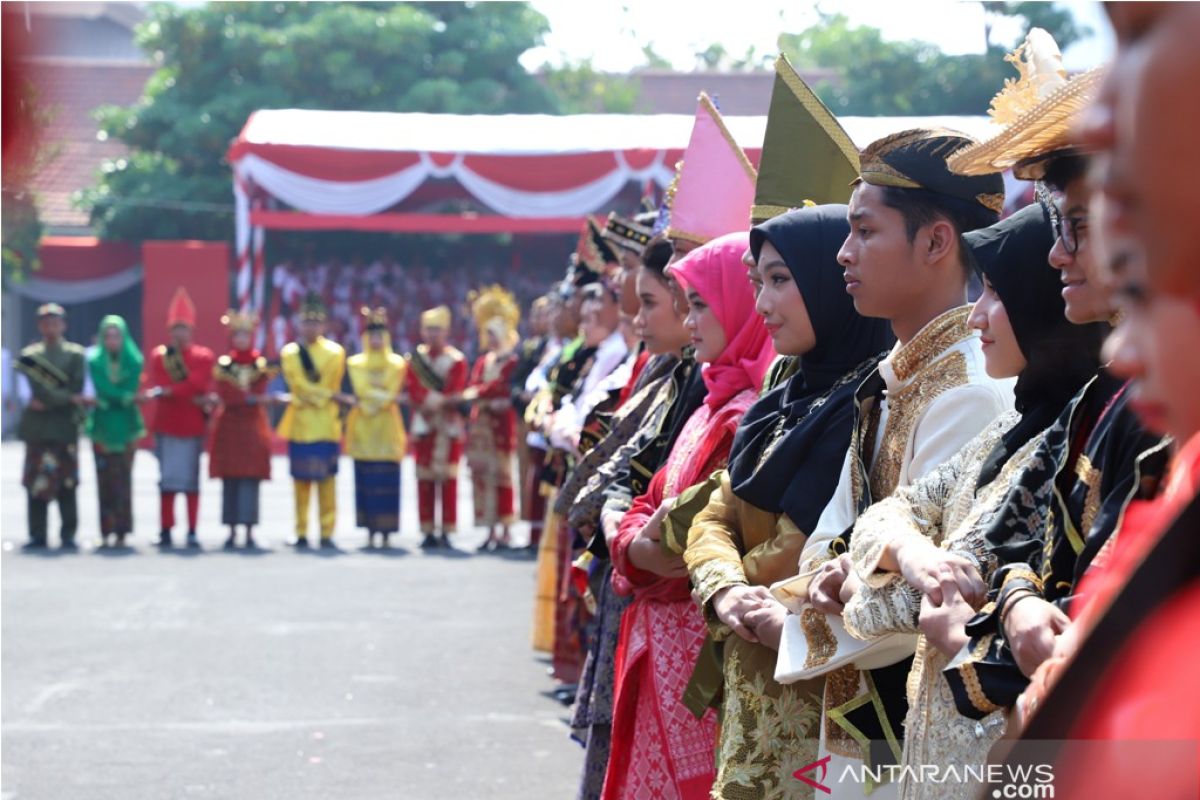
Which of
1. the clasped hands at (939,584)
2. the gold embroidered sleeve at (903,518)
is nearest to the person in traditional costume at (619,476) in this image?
the gold embroidered sleeve at (903,518)

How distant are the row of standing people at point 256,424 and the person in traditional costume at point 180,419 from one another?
0.04 feet

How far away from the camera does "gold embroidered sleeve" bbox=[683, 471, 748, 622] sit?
3.30 meters

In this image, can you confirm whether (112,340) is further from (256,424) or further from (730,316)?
(730,316)

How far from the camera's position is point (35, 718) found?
272 inches

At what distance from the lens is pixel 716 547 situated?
3391 millimetres

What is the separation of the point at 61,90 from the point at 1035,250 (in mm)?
1822

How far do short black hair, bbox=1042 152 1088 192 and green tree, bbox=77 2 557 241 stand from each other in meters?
27.8

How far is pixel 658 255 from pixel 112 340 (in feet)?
32.2

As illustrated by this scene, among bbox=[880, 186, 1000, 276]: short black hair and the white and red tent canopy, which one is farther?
the white and red tent canopy

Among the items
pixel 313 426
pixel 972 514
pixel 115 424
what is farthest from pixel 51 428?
Result: pixel 972 514

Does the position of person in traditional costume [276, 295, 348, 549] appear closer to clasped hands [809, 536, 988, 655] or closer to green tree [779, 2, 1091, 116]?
clasped hands [809, 536, 988, 655]

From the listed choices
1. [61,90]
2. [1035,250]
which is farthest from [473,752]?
[61,90]

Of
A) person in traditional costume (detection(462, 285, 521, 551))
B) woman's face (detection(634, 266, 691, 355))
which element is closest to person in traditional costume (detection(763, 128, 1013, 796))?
woman's face (detection(634, 266, 691, 355))

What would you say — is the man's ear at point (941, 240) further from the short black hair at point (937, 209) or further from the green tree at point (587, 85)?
the green tree at point (587, 85)
